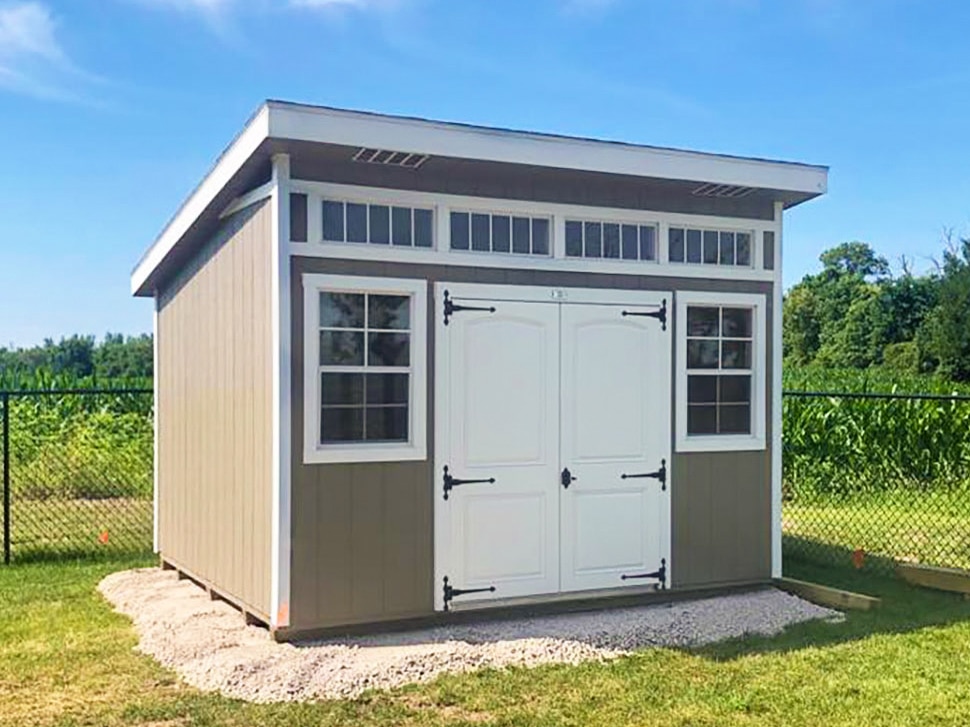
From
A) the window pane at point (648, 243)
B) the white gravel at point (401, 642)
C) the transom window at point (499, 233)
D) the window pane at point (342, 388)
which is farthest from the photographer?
the window pane at point (648, 243)

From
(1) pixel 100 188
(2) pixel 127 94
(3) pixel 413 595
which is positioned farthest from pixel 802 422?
(1) pixel 100 188

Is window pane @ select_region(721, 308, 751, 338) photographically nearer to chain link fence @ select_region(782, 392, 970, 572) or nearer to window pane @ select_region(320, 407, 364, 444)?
window pane @ select_region(320, 407, 364, 444)

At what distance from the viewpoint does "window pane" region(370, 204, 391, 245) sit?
5676 mm

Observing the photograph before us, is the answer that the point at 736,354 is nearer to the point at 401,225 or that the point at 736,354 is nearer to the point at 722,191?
the point at 722,191

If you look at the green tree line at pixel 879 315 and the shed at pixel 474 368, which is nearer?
the shed at pixel 474 368

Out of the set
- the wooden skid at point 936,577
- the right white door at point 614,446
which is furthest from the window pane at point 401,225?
the wooden skid at point 936,577

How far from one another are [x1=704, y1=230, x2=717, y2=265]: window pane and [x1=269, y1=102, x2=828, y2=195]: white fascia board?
1.55 ft

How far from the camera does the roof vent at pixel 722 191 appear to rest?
6336mm

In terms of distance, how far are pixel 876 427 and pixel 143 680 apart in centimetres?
1059

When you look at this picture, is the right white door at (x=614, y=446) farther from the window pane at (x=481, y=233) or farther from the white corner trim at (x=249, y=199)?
the white corner trim at (x=249, y=199)

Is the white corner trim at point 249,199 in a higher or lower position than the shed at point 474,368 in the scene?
higher

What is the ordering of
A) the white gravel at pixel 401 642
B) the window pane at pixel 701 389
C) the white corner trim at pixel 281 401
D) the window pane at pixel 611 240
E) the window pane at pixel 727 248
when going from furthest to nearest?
1. the window pane at pixel 727 248
2. the window pane at pixel 701 389
3. the window pane at pixel 611 240
4. the white corner trim at pixel 281 401
5. the white gravel at pixel 401 642

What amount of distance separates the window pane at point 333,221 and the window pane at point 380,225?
0.62 ft

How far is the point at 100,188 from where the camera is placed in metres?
22.8
